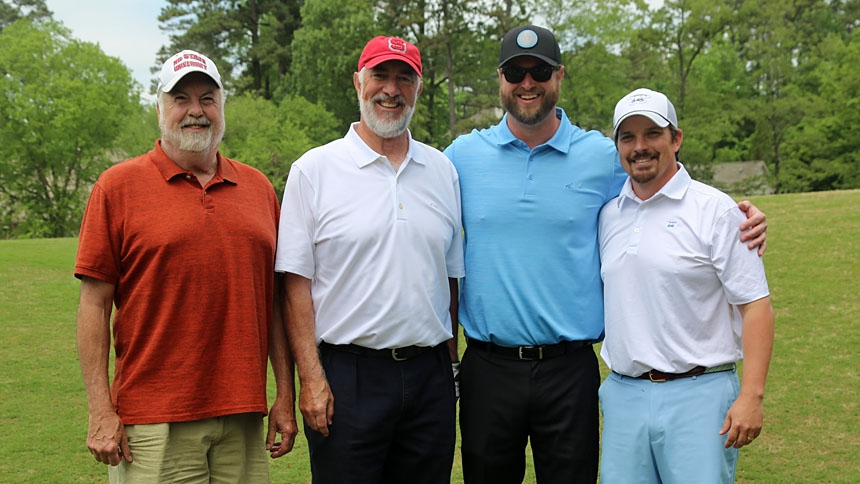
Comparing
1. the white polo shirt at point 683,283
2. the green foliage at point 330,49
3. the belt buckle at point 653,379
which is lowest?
the belt buckle at point 653,379

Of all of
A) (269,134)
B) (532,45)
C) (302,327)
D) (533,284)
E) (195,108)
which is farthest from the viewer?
(269,134)

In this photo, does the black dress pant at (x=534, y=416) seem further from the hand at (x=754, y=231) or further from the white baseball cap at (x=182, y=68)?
the white baseball cap at (x=182, y=68)

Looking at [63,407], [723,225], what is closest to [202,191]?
[723,225]

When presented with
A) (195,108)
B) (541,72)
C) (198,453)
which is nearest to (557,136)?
(541,72)

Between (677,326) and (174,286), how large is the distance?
7.29ft

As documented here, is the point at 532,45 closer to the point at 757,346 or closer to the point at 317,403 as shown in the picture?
the point at 757,346

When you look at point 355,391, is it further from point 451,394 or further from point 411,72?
point 411,72

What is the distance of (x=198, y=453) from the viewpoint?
3.37 m

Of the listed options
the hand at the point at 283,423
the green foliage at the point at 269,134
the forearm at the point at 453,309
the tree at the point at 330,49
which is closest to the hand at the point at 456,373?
the forearm at the point at 453,309

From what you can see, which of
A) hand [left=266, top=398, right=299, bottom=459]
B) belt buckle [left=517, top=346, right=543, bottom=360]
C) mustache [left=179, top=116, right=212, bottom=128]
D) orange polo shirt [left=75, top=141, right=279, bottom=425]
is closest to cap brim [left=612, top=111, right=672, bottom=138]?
belt buckle [left=517, top=346, right=543, bottom=360]

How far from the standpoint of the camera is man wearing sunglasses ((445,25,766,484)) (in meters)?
3.88

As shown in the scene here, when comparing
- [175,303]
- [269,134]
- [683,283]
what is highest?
[269,134]

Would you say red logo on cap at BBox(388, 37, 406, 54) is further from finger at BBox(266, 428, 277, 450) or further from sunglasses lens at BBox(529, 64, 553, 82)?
finger at BBox(266, 428, 277, 450)

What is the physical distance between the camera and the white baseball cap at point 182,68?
3420mm
